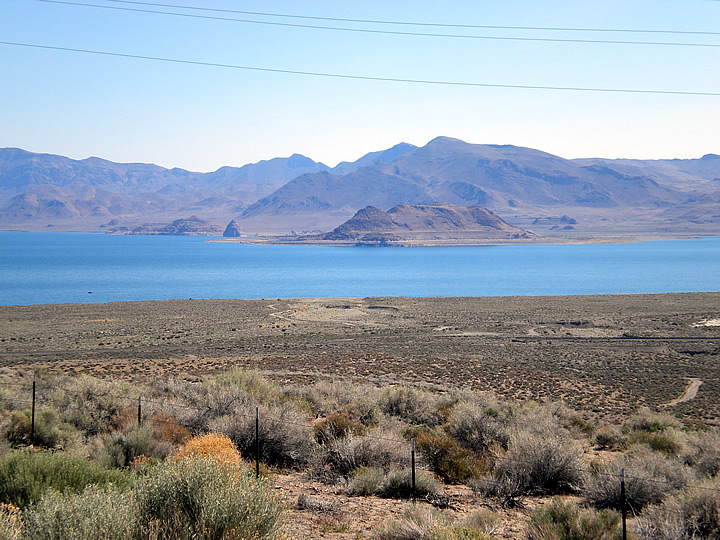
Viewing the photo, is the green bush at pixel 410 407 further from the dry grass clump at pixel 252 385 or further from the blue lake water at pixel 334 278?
the blue lake water at pixel 334 278

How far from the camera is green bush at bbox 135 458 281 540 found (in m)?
4.41

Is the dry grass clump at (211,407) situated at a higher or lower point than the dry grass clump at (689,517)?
lower

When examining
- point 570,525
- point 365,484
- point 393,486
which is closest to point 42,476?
point 365,484

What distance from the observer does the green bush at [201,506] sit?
4.41 m

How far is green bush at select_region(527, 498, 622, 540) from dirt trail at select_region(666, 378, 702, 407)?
15.8 meters

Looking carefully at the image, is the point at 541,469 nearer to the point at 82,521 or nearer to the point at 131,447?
the point at 131,447

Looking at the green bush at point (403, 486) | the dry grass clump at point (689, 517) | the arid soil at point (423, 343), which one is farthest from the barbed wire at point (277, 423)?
the arid soil at point (423, 343)

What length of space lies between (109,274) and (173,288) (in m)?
24.6

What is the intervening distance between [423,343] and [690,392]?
1627 cm

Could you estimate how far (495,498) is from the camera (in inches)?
300

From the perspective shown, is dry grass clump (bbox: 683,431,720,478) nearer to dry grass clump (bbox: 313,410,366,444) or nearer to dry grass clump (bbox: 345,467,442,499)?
dry grass clump (bbox: 345,467,442,499)

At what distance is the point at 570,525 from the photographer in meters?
5.72

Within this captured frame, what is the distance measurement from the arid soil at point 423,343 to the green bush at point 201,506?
1604 cm

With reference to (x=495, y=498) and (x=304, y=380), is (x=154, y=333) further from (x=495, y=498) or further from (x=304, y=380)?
(x=495, y=498)
